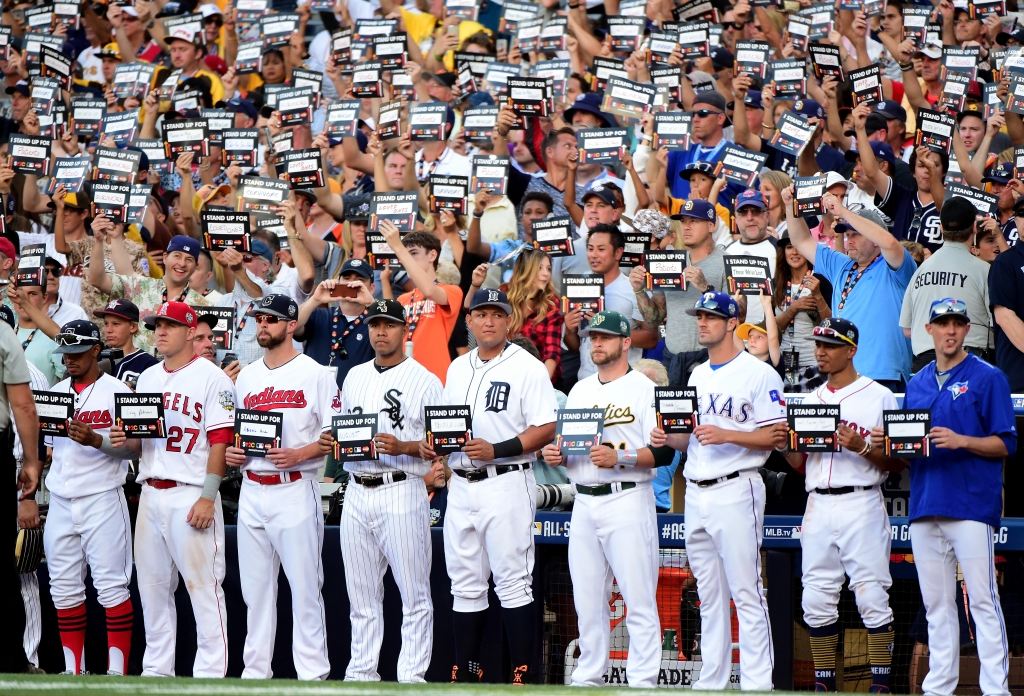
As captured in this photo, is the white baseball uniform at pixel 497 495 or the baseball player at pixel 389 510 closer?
the white baseball uniform at pixel 497 495

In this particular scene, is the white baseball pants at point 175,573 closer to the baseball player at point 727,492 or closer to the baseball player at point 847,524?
the baseball player at point 727,492

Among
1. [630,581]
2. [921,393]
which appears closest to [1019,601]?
[921,393]

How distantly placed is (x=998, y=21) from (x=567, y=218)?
5777 millimetres

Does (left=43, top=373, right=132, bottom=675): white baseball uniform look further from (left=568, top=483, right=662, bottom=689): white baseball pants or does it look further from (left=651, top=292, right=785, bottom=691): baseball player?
(left=651, top=292, right=785, bottom=691): baseball player

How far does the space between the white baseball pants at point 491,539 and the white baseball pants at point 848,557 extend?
156cm

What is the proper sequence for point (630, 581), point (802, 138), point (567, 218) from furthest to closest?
point (802, 138)
point (567, 218)
point (630, 581)

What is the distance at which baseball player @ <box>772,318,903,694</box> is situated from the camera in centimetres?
738

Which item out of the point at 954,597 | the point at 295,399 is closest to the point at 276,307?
the point at 295,399

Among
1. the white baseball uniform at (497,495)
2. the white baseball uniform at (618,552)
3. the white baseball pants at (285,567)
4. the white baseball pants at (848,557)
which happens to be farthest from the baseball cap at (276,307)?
the white baseball pants at (848,557)

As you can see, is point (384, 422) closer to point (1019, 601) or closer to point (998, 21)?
point (1019, 601)

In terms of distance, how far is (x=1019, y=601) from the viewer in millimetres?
7820

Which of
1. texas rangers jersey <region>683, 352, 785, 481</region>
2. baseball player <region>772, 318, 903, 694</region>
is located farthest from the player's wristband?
baseball player <region>772, 318, 903, 694</region>

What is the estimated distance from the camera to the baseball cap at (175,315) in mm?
8312

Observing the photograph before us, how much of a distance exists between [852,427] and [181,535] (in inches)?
157
